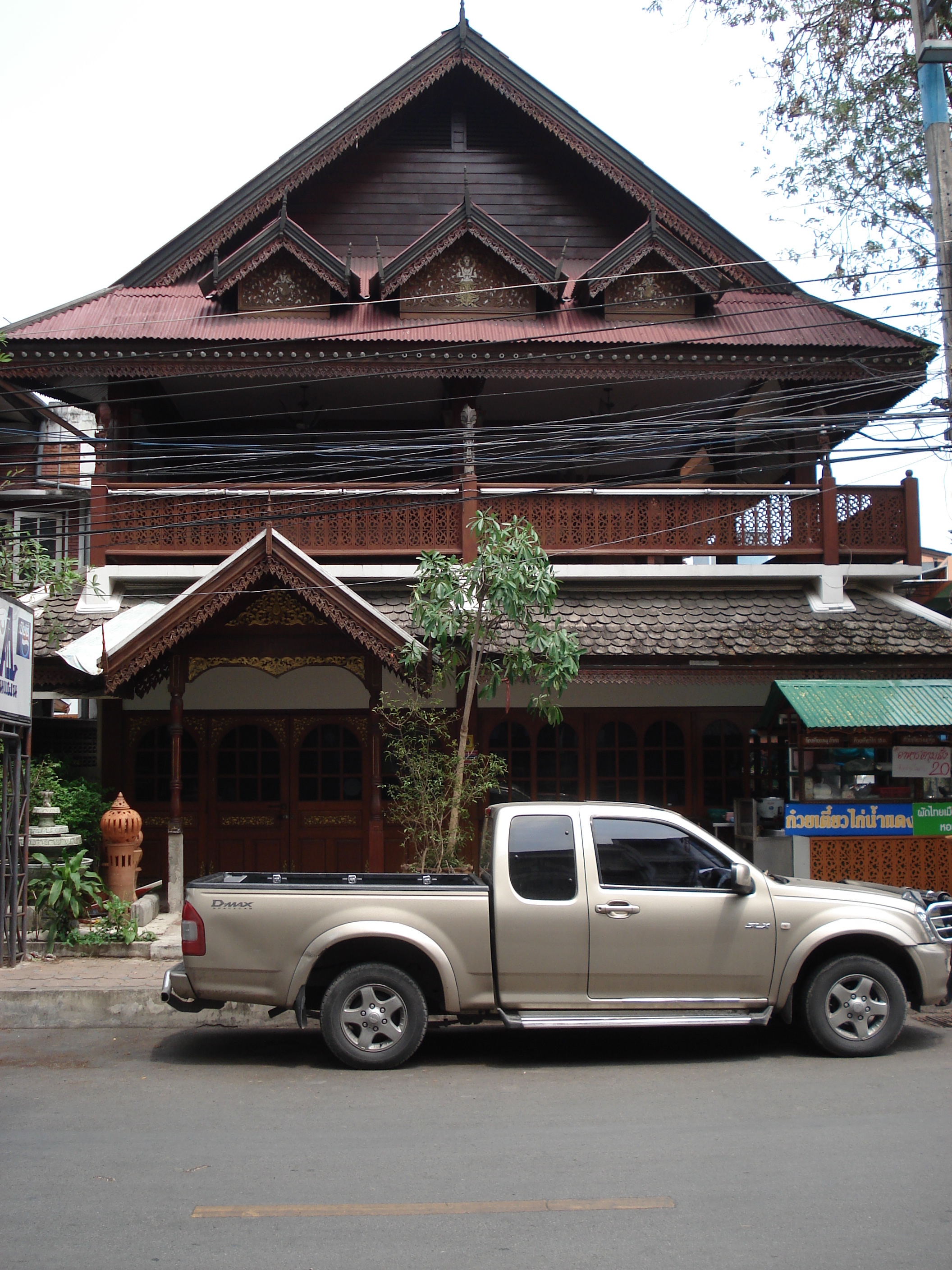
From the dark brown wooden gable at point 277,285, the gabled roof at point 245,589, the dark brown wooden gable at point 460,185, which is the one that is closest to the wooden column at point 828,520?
the dark brown wooden gable at point 460,185

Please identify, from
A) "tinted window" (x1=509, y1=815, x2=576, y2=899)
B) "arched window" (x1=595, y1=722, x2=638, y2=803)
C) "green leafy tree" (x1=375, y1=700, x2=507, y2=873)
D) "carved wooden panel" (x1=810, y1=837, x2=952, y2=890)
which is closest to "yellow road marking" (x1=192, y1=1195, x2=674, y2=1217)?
"tinted window" (x1=509, y1=815, x2=576, y2=899)

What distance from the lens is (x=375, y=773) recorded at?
11.7 metres

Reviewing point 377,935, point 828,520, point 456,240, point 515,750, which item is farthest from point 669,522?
point 377,935

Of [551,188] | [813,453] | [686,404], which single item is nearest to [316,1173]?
[813,453]

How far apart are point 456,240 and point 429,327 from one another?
1.35m

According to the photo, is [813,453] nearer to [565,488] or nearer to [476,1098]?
[565,488]

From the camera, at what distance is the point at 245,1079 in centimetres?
673

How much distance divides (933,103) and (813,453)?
374 cm

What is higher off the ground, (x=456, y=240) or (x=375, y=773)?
(x=456, y=240)

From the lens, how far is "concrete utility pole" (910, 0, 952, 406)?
9.51m

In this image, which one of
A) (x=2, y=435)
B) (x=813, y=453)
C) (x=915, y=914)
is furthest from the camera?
(x=2, y=435)

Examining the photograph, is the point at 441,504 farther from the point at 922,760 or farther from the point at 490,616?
the point at 922,760

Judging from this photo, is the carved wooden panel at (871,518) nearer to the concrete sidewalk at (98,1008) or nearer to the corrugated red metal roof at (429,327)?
the corrugated red metal roof at (429,327)

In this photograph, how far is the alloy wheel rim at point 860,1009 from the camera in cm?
708
